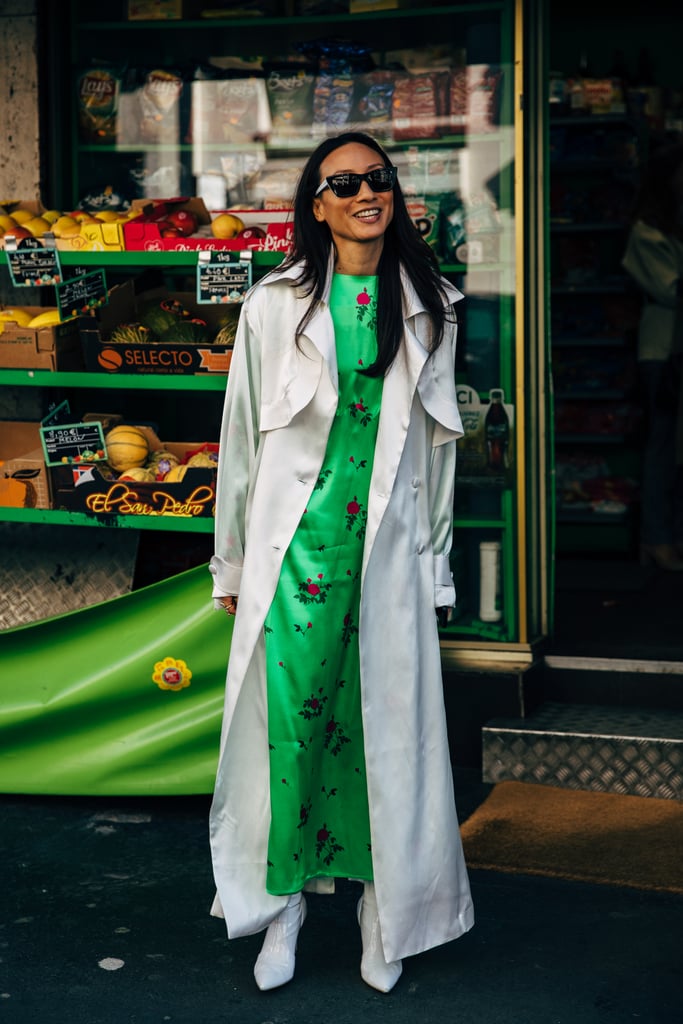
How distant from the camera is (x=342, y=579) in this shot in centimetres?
317

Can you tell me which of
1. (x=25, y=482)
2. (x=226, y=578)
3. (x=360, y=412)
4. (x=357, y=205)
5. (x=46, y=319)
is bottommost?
(x=226, y=578)

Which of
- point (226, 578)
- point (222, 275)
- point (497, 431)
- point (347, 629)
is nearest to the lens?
point (347, 629)

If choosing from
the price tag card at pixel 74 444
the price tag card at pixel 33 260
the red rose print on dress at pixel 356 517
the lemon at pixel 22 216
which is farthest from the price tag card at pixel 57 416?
the red rose print on dress at pixel 356 517

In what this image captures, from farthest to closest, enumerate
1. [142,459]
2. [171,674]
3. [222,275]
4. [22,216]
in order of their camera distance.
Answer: [22,216] → [142,459] → [171,674] → [222,275]

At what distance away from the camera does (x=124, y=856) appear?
4047 mm

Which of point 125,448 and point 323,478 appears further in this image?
point 125,448

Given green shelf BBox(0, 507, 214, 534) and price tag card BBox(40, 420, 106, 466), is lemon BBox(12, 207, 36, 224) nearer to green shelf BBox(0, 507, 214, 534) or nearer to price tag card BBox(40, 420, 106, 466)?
price tag card BBox(40, 420, 106, 466)

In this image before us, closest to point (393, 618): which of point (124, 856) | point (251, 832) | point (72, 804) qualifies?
point (251, 832)

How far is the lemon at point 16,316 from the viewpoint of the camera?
14.8 ft

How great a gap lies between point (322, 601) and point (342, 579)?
68 millimetres

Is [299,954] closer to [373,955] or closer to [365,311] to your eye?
[373,955]

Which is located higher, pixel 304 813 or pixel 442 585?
pixel 442 585

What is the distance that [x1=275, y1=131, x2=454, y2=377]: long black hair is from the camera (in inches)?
124

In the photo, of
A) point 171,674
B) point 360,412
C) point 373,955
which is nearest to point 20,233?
point 171,674
